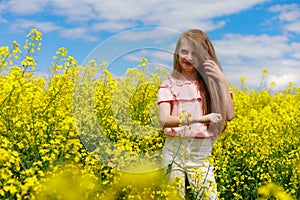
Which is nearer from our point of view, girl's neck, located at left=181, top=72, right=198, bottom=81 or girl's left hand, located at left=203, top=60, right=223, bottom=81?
girl's left hand, located at left=203, top=60, right=223, bottom=81

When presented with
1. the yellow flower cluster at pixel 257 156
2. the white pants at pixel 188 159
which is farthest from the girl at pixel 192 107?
the yellow flower cluster at pixel 257 156

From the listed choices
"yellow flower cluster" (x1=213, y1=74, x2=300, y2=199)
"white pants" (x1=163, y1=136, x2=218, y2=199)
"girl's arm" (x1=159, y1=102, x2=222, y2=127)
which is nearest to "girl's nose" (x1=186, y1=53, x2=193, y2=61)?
"girl's arm" (x1=159, y1=102, x2=222, y2=127)

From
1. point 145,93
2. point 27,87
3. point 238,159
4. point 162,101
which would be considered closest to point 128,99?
point 145,93

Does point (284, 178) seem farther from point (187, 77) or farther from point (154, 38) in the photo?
point (154, 38)

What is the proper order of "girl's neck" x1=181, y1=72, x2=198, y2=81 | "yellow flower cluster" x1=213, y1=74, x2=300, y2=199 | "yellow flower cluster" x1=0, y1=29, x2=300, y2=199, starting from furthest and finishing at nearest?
"yellow flower cluster" x1=213, y1=74, x2=300, y2=199
"girl's neck" x1=181, y1=72, x2=198, y2=81
"yellow flower cluster" x1=0, y1=29, x2=300, y2=199

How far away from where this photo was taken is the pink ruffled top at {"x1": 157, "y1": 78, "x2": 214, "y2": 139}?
3422mm

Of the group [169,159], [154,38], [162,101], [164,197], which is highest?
[154,38]

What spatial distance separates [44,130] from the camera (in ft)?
12.2

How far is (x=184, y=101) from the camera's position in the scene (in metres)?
3.50

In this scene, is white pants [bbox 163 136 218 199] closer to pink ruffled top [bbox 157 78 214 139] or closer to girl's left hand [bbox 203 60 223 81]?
pink ruffled top [bbox 157 78 214 139]

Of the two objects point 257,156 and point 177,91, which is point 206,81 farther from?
point 257,156

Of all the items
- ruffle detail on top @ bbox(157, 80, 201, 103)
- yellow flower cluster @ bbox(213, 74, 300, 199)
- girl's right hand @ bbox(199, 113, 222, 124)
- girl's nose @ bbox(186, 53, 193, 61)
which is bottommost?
yellow flower cluster @ bbox(213, 74, 300, 199)

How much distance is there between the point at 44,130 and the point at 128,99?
664 millimetres

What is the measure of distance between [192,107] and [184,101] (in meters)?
0.07
